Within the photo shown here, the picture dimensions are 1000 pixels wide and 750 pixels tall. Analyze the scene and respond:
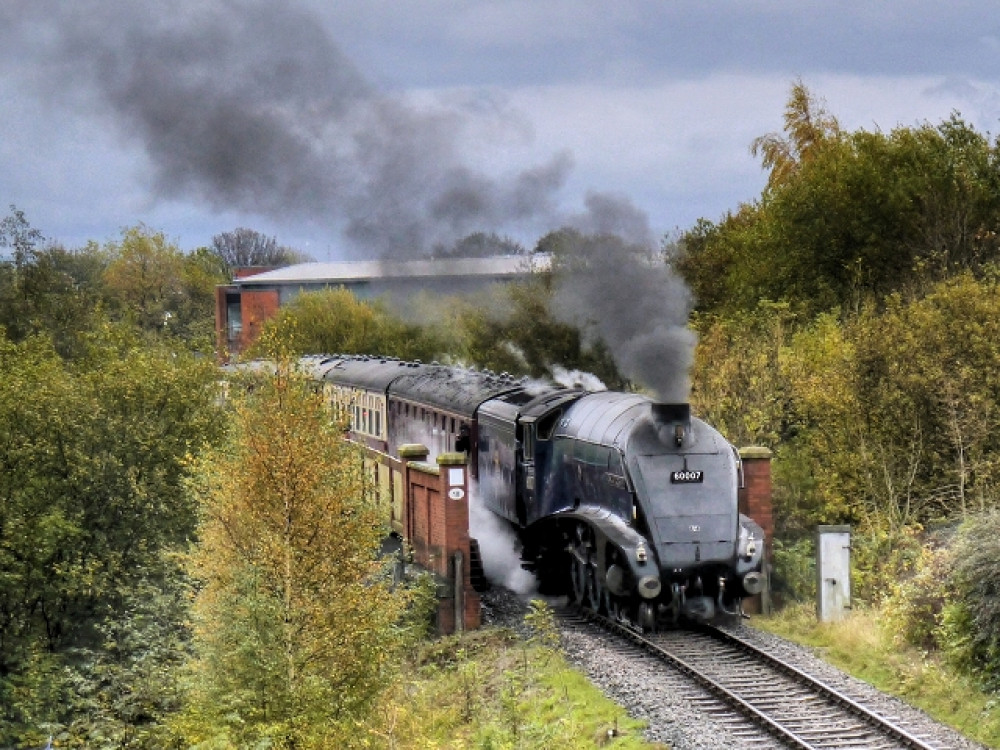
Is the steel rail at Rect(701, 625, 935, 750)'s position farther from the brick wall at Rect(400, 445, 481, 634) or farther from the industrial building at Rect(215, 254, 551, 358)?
the industrial building at Rect(215, 254, 551, 358)

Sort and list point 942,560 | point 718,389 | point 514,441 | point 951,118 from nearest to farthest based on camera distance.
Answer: point 942,560 → point 514,441 → point 718,389 → point 951,118

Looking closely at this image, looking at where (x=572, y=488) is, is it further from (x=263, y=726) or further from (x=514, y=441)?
(x=263, y=726)

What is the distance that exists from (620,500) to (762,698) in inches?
154

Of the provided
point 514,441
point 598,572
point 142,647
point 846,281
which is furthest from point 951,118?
point 142,647

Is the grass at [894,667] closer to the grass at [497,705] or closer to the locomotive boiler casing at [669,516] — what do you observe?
the locomotive boiler casing at [669,516]

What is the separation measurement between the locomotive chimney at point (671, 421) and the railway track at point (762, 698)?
2.68 m

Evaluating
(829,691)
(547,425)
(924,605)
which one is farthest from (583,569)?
(829,691)

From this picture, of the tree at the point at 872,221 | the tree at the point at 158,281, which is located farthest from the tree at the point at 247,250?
the tree at the point at 872,221

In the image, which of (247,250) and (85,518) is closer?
(85,518)

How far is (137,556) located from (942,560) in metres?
13.2

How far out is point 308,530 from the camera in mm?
13172

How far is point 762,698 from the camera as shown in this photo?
1417 cm

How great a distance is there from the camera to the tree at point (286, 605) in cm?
1202

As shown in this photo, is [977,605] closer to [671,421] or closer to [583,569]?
[671,421]
